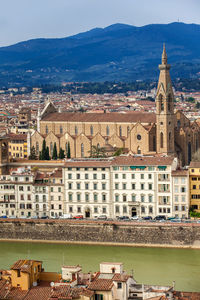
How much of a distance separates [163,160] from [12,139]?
86.7 feet

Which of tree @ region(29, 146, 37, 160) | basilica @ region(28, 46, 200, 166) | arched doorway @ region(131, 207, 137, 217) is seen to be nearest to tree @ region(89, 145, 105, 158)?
basilica @ region(28, 46, 200, 166)

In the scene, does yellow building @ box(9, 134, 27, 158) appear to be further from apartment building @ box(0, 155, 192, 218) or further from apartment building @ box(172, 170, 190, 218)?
apartment building @ box(172, 170, 190, 218)

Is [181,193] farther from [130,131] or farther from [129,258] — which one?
[130,131]

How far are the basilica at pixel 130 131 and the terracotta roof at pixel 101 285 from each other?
1172 inches

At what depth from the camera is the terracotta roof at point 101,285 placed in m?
19.0

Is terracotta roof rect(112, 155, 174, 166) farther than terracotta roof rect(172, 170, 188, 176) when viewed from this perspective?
Yes

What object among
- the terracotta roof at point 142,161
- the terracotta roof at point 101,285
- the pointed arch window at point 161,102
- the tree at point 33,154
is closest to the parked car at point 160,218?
the terracotta roof at point 142,161

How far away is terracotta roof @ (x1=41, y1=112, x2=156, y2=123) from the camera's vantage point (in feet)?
181

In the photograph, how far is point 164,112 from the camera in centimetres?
5109

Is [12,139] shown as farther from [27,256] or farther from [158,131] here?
[27,256]

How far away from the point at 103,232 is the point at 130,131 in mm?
18348

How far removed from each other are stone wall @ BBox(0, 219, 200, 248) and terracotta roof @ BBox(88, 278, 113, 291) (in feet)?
49.9

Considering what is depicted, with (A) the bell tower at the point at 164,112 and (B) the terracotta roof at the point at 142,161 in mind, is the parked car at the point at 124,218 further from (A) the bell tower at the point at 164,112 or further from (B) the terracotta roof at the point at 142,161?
(A) the bell tower at the point at 164,112

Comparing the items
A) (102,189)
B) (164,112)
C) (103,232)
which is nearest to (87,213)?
(102,189)
